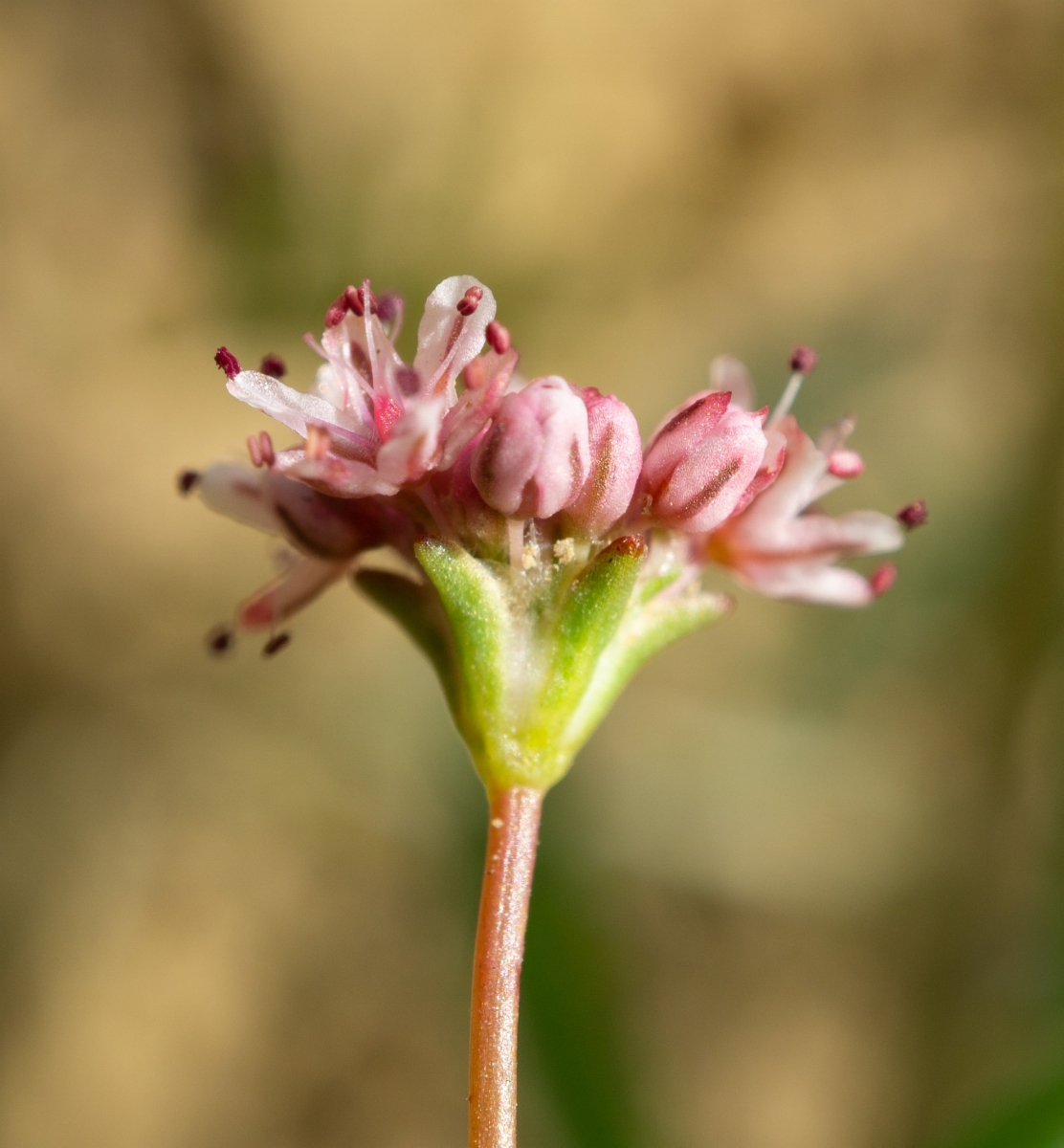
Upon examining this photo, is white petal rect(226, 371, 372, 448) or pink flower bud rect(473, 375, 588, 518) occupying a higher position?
white petal rect(226, 371, 372, 448)

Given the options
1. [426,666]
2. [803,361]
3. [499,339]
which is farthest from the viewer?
[426,666]

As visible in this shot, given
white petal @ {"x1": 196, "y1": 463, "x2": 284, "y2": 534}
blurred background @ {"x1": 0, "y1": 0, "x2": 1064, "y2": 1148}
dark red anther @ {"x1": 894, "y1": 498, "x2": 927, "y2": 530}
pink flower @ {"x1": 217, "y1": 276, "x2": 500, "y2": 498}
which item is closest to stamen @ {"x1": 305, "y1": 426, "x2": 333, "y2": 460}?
pink flower @ {"x1": 217, "y1": 276, "x2": 500, "y2": 498}

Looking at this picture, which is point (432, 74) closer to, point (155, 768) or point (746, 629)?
point (746, 629)

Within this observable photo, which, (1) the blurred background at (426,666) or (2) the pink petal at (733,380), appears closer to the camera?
(2) the pink petal at (733,380)

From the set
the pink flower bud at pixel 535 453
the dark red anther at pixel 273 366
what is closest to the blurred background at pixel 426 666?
the dark red anther at pixel 273 366

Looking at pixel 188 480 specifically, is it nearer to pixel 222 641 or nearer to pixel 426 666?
pixel 222 641

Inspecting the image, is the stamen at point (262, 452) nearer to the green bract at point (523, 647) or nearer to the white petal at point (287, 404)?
the white petal at point (287, 404)

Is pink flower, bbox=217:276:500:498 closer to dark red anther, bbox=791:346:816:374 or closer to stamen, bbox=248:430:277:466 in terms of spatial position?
stamen, bbox=248:430:277:466

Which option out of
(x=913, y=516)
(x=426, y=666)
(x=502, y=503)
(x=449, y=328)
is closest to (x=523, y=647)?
(x=502, y=503)
